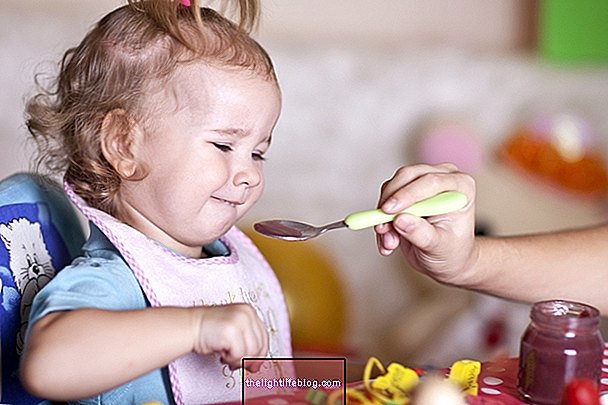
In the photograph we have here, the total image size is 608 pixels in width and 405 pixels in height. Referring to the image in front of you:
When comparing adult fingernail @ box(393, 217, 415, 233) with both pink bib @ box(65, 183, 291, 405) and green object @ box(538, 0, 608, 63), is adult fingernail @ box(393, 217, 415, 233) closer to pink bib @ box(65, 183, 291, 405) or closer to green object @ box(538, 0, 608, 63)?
pink bib @ box(65, 183, 291, 405)

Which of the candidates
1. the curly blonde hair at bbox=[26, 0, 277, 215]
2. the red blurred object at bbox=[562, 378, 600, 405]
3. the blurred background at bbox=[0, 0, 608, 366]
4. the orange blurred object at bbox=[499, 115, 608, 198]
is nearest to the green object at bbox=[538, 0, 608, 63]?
the blurred background at bbox=[0, 0, 608, 366]

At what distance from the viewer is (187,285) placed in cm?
103

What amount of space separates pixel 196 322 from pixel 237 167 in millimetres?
255

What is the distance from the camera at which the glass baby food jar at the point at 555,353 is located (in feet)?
2.77

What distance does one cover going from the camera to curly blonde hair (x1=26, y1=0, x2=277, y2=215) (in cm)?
102

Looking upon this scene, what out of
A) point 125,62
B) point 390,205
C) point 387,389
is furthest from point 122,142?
point 387,389

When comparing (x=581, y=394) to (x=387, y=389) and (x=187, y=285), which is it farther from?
(x=187, y=285)

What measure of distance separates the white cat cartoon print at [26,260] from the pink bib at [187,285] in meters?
0.08

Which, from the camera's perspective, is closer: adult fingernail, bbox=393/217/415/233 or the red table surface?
the red table surface

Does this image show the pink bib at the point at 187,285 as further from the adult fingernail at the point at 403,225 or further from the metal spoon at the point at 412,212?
the adult fingernail at the point at 403,225

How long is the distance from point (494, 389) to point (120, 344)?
1.03ft

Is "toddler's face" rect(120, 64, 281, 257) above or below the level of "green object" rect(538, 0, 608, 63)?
below

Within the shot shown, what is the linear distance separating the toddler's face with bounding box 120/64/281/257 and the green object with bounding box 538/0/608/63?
1.73 meters

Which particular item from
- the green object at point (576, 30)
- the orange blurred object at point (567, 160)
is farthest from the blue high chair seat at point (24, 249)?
the green object at point (576, 30)
